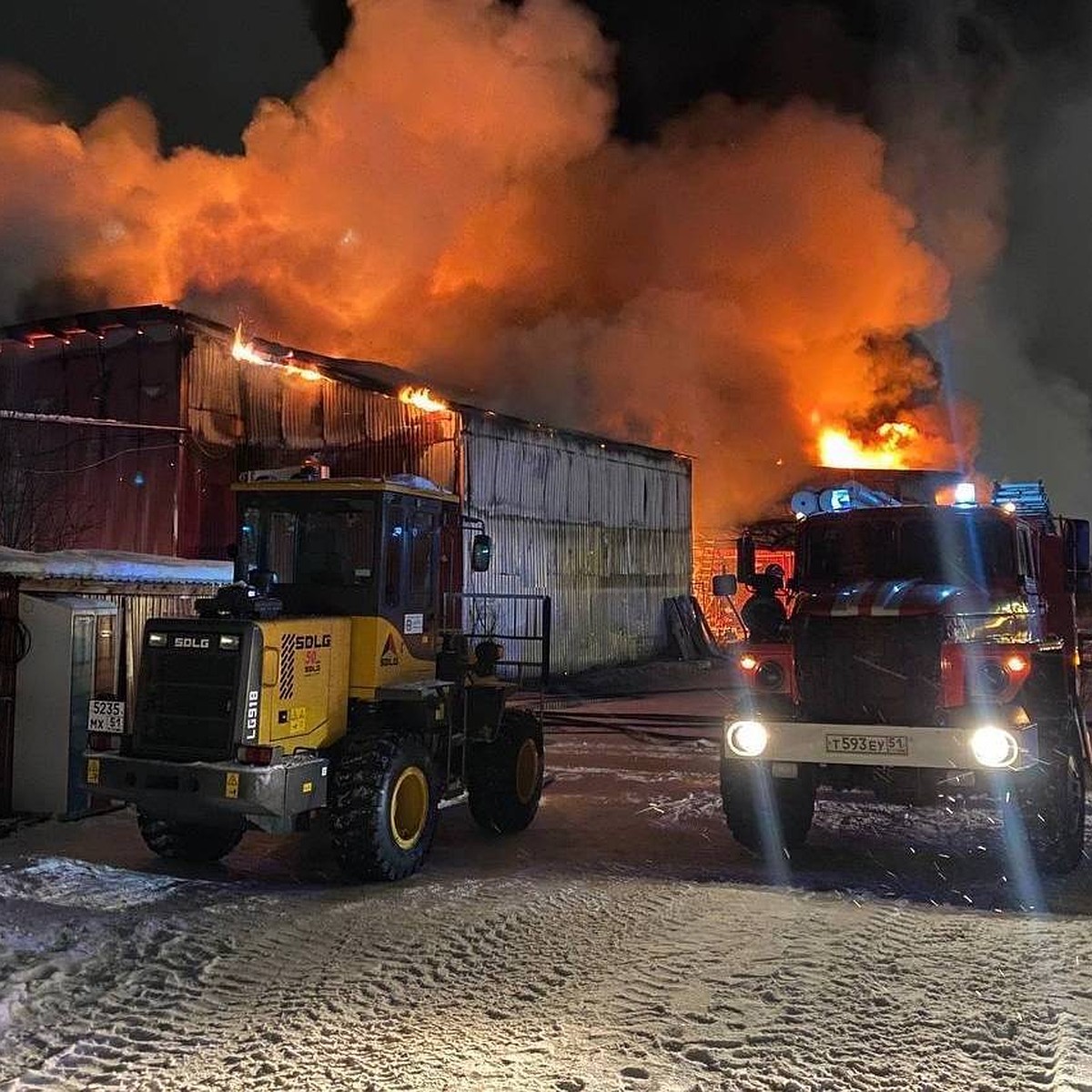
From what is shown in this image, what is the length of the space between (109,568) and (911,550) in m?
7.15

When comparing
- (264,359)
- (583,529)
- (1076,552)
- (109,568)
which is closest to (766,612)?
(1076,552)

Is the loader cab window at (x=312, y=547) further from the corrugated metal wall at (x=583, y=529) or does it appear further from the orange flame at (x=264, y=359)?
the corrugated metal wall at (x=583, y=529)

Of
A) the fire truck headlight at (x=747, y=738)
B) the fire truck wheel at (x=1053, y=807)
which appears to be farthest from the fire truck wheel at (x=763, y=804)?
the fire truck wheel at (x=1053, y=807)

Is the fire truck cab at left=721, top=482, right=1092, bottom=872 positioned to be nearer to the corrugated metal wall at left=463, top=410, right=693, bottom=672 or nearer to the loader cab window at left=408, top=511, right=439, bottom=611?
the loader cab window at left=408, top=511, right=439, bottom=611

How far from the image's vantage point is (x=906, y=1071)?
375 cm

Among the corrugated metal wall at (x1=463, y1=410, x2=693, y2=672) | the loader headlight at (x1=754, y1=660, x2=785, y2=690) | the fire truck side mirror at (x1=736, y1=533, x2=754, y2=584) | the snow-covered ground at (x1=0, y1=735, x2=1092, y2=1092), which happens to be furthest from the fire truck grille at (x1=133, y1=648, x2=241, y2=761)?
the corrugated metal wall at (x1=463, y1=410, x2=693, y2=672)

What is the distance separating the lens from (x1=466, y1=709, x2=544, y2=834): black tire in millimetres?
8258

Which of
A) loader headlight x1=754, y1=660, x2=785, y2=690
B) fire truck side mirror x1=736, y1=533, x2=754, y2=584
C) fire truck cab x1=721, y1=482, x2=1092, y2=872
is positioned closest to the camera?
fire truck cab x1=721, y1=482, x2=1092, y2=872

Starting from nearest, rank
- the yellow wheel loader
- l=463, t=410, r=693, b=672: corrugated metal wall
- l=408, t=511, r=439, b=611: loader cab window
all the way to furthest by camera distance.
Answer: the yellow wheel loader
l=408, t=511, r=439, b=611: loader cab window
l=463, t=410, r=693, b=672: corrugated metal wall

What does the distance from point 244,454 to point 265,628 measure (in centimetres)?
1075

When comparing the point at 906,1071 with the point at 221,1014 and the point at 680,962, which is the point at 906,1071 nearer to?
the point at 680,962

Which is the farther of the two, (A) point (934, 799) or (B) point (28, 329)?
(B) point (28, 329)

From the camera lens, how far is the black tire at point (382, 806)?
6461 millimetres

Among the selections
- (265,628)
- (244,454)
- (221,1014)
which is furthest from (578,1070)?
(244,454)
